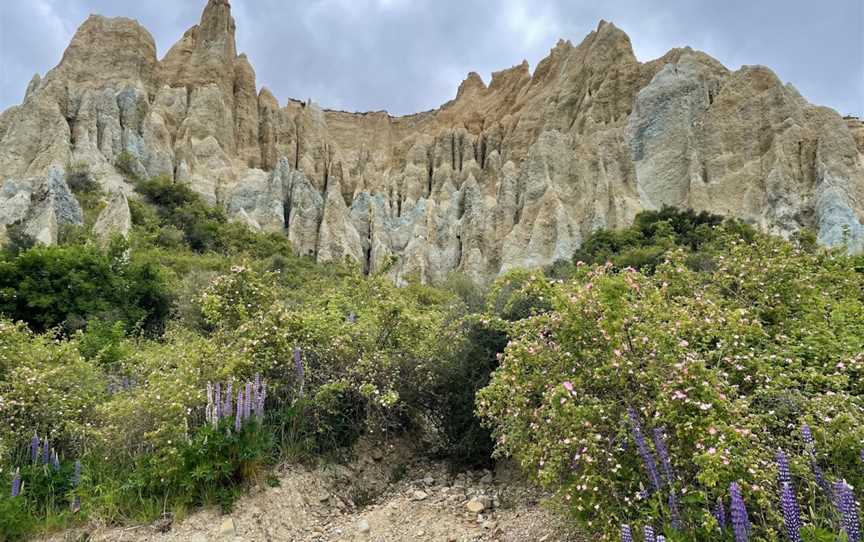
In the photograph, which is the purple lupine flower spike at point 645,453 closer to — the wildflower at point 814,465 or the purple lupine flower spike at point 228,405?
the wildflower at point 814,465

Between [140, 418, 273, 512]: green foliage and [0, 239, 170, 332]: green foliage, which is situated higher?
[0, 239, 170, 332]: green foliage

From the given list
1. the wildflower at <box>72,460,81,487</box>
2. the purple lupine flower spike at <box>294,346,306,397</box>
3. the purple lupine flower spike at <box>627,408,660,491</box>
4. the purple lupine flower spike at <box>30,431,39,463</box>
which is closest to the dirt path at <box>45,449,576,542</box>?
the wildflower at <box>72,460,81,487</box>

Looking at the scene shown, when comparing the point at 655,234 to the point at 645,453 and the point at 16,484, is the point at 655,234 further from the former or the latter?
the point at 16,484

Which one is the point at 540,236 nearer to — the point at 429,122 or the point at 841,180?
the point at 841,180

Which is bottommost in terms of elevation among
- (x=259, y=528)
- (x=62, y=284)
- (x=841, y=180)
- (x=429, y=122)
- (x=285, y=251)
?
(x=259, y=528)

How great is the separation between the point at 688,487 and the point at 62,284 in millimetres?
15952

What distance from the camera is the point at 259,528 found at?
5.24 metres

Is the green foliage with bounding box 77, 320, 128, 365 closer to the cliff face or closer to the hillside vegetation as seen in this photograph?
the hillside vegetation

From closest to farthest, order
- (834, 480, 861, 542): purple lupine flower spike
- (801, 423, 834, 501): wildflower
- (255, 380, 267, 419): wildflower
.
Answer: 1. (834, 480, 861, 542): purple lupine flower spike
2. (801, 423, 834, 501): wildflower
3. (255, 380, 267, 419): wildflower

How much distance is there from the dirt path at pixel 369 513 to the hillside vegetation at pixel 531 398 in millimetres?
213

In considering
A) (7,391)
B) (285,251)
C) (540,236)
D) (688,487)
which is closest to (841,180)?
(540,236)

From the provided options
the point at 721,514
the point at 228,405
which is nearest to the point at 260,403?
the point at 228,405

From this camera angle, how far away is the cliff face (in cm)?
3350

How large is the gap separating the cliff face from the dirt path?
2284 cm
